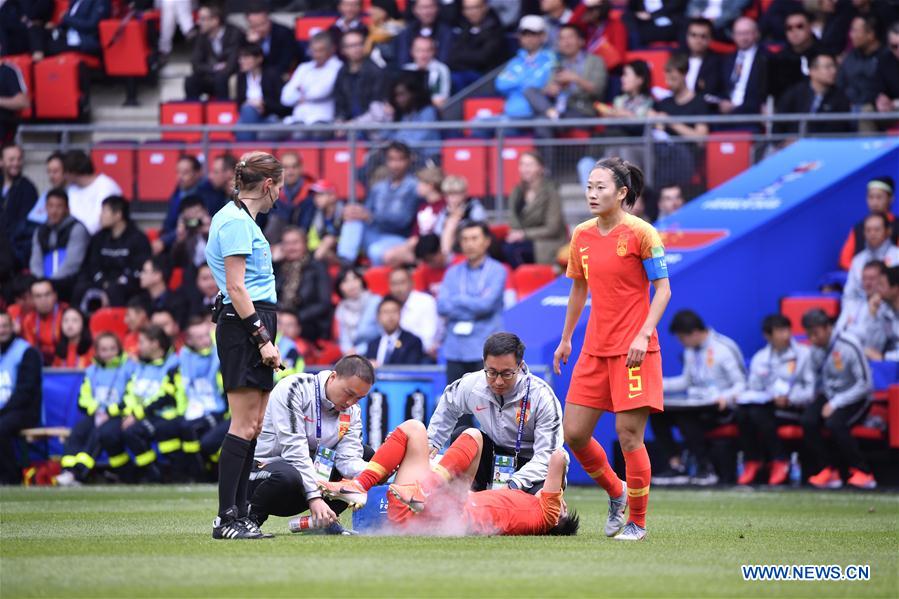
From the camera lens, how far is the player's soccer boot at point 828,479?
48.9ft

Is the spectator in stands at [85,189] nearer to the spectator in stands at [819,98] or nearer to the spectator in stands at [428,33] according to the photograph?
the spectator in stands at [428,33]

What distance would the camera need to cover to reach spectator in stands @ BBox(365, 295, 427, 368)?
16.5 m

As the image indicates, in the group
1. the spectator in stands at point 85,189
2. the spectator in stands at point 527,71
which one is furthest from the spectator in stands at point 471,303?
the spectator in stands at point 85,189

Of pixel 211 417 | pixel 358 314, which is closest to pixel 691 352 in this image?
pixel 358 314

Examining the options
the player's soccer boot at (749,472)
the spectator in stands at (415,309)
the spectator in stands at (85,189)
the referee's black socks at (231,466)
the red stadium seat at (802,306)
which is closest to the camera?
the referee's black socks at (231,466)

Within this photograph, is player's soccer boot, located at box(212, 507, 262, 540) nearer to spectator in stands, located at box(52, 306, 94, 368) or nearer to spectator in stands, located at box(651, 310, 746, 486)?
spectator in stands, located at box(651, 310, 746, 486)

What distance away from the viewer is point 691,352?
15703mm

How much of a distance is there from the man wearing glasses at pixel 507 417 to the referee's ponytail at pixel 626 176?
1.09 m

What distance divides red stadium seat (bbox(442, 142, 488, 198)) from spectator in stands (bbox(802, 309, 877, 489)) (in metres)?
5.10

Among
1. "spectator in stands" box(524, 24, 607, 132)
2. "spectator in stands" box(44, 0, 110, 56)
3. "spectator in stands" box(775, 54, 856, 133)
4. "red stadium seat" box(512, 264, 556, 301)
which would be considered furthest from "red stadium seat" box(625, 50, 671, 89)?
"spectator in stands" box(44, 0, 110, 56)

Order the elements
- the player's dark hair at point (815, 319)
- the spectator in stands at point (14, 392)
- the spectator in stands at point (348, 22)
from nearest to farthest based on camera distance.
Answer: the player's dark hair at point (815, 319) → the spectator in stands at point (14, 392) → the spectator in stands at point (348, 22)

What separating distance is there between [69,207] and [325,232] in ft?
10.9

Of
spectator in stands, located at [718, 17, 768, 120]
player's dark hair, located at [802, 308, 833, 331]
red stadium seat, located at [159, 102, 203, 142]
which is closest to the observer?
player's dark hair, located at [802, 308, 833, 331]

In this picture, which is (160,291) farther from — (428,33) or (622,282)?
(622,282)
